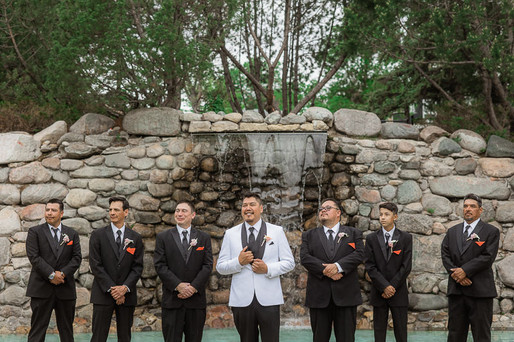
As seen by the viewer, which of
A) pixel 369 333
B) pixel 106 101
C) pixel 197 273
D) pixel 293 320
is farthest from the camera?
pixel 106 101

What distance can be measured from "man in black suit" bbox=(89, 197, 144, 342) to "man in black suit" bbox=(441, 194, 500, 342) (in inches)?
116

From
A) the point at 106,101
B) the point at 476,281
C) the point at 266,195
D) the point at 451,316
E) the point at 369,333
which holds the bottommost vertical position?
the point at 369,333

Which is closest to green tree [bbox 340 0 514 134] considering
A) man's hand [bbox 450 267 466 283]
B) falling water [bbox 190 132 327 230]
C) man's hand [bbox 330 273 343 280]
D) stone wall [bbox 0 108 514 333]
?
stone wall [bbox 0 108 514 333]

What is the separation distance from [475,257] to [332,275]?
1472 millimetres

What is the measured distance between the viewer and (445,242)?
5.67m

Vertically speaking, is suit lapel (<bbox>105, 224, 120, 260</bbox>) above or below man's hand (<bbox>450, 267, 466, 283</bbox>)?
above

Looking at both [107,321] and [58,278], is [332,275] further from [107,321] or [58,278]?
[58,278]

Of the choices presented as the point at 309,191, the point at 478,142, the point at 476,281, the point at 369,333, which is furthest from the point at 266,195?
the point at 476,281

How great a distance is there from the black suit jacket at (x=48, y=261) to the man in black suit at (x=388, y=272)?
2.86 meters

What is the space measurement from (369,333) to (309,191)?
230 centimetres

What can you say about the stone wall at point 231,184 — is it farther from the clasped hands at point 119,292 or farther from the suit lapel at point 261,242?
the suit lapel at point 261,242

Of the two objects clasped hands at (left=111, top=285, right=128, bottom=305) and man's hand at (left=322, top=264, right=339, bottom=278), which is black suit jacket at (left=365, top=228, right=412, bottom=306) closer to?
man's hand at (left=322, top=264, right=339, bottom=278)

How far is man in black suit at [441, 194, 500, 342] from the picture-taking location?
539 cm

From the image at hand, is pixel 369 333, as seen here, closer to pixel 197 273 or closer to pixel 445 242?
pixel 445 242
